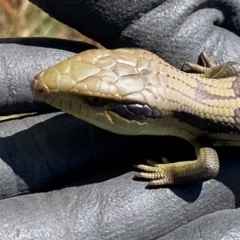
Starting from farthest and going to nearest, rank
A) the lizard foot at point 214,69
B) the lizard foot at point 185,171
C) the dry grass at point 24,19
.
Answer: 1. the dry grass at point 24,19
2. the lizard foot at point 214,69
3. the lizard foot at point 185,171

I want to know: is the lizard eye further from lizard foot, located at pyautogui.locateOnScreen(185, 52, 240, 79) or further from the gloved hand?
lizard foot, located at pyautogui.locateOnScreen(185, 52, 240, 79)

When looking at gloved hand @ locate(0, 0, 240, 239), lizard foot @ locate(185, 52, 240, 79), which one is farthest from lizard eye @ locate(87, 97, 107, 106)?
lizard foot @ locate(185, 52, 240, 79)

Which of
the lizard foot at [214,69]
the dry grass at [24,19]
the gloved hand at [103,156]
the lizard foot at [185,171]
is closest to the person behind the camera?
the gloved hand at [103,156]

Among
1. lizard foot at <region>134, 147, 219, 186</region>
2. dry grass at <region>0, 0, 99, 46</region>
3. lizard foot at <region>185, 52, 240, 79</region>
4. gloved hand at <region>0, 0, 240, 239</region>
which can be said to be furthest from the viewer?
dry grass at <region>0, 0, 99, 46</region>

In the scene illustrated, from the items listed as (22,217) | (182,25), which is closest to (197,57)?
(182,25)

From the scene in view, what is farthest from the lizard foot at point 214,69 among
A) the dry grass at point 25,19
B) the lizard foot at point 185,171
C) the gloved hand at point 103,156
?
the dry grass at point 25,19

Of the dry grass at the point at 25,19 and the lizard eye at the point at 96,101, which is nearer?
the lizard eye at the point at 96,101

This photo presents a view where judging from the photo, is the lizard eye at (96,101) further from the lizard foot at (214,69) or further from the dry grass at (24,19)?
the dry grass at (24,19)

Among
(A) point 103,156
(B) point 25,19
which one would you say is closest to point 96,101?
(A) point 103,156
